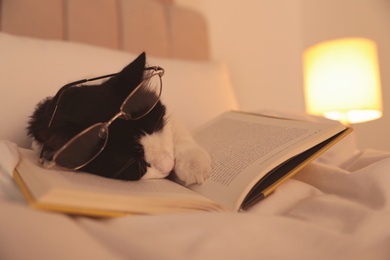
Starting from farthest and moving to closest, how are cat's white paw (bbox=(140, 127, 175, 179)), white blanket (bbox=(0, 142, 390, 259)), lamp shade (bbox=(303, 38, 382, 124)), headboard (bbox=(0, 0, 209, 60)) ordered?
lamp shade (bbox=(303, 38, 382, 124)) < headboard (bbox=(0, 0, 209, 60)) < cat's white paw (bbox=(140, 127, 175, 179)) < white blanket (bbox=(0, 142, 390, 259))

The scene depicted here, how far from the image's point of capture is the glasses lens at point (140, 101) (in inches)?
25.4

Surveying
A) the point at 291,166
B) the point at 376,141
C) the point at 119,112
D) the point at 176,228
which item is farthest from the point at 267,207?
the point at 376,141

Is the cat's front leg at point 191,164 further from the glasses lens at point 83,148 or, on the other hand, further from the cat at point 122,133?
the glasses lens at point 83,148

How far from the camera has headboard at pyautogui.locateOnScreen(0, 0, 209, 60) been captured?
1203mm

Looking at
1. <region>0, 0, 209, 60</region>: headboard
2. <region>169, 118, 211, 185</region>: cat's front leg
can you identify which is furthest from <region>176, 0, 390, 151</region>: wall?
<region>169, 118, 211, 185</region>: cat's front leg

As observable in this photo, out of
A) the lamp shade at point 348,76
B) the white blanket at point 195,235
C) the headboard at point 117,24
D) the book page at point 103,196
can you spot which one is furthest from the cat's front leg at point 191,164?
the lamp shade at point 348,76

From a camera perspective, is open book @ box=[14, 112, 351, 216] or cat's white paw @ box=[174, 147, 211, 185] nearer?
open book @ box=[14, 112, 351, 216]

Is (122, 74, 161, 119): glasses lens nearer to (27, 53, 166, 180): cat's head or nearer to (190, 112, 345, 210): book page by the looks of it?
(27, 53, 166, 180): cat's head

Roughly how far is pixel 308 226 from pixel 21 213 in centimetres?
36

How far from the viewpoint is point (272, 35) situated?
2.09m

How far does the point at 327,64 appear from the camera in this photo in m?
1.50

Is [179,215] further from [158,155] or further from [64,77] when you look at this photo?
[64,77]

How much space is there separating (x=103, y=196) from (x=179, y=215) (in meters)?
0.11

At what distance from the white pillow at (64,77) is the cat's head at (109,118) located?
0.17 meters
